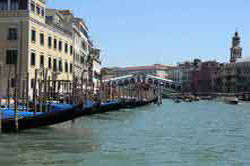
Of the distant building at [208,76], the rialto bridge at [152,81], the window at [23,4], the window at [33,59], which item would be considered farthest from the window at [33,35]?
the distant building at [208,76]

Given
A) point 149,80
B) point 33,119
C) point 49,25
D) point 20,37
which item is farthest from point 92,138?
point 149,80

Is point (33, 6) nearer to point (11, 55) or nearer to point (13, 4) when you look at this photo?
point (13, 4)

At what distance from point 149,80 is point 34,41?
278 feet

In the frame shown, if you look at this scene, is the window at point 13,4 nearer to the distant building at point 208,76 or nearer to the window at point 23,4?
the window at point 23,4

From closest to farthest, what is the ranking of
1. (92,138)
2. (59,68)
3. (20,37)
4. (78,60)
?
(92,138), (20,37), (59,68), (78,60)

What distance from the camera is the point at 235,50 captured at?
104625 millimetres

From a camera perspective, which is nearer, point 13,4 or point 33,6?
point 13,4

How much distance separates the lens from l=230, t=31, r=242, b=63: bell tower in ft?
342

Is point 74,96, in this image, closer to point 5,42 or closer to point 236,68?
point 5,42

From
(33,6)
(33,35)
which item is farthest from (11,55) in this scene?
(33,6)

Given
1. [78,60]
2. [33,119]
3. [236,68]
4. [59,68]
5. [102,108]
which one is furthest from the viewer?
[236,68]

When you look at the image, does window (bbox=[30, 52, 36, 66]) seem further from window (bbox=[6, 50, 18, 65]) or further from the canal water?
the canal water

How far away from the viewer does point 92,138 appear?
16.1 meters

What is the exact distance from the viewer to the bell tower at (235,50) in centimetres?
10428
